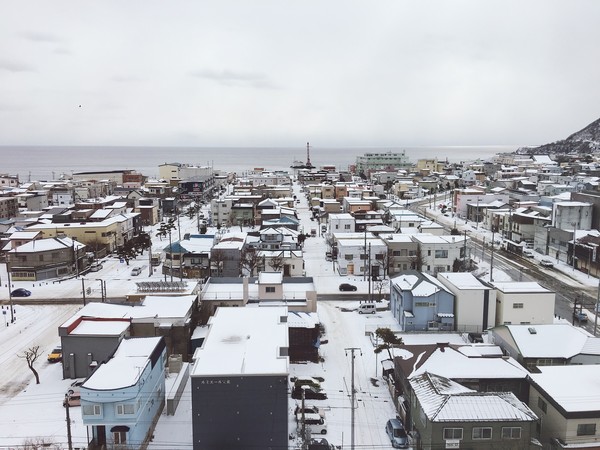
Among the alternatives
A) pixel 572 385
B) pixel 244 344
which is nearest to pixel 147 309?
pixel 244 344

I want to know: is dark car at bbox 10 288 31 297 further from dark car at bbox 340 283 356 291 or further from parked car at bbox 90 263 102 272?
dark car at bbox 340 283 356 291

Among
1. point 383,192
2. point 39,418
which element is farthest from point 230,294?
point 383,192

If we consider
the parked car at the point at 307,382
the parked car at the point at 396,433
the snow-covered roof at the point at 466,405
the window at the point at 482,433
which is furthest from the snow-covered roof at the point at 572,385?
the parked car at the point at 307,382

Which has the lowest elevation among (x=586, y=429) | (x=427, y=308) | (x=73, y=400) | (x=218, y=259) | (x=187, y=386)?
(x=187, y=386)

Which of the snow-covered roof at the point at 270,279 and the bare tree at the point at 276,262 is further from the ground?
the snow-covered roof at the point at 270,279

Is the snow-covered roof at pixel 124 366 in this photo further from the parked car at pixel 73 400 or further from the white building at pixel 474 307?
the white building at pixel 474 307

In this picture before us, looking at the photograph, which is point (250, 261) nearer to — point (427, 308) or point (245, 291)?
point (245, 291)

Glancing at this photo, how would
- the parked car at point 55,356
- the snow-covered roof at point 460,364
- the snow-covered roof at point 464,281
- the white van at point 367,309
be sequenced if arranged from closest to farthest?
the snow-covered roof at point 460,364, the parked car at point 55,356, the snow-covered roof at point 464,281, the white van at point 367,309

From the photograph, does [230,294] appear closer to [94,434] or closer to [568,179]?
[94,434]
